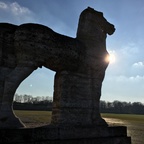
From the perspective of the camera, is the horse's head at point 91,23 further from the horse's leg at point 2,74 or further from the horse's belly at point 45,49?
the horse's leg at point 2,74

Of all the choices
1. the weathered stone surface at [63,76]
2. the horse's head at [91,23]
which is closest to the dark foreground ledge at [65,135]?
the weathered stone surface at [63,76]

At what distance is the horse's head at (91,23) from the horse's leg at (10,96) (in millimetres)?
2160

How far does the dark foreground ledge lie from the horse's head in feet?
8.78

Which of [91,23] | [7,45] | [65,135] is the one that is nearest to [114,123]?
[65,135]

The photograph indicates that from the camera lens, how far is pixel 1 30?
4.54 metres

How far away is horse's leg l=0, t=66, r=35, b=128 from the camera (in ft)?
13.8

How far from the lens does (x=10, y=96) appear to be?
172 inches

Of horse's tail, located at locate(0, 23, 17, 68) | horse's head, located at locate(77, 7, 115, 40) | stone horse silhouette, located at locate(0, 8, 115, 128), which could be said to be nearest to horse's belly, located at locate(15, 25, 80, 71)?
stone horse silhouette, located at locate(0, 8, 115, 128)

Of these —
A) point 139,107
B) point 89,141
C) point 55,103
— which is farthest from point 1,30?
point 139,107

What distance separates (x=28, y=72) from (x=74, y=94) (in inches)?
52.1

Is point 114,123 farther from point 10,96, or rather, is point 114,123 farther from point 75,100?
point 10,96

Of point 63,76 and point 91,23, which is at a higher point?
point 91,23

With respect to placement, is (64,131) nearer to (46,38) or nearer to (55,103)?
(55,103)

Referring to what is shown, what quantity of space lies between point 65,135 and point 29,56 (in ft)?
6.48
